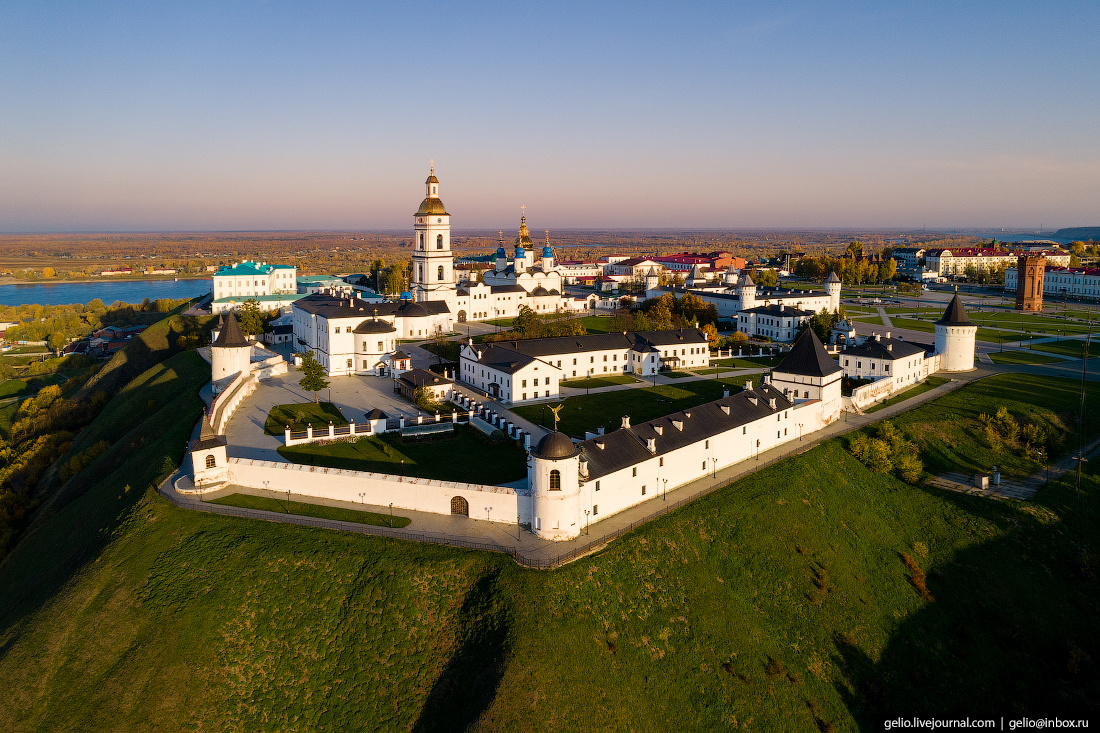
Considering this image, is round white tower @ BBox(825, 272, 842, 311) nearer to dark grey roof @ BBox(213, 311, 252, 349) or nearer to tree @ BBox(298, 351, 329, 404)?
tree @ BBox(298, 351, 329, 404)

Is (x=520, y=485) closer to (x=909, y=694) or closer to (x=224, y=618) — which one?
(x=224, y=618)

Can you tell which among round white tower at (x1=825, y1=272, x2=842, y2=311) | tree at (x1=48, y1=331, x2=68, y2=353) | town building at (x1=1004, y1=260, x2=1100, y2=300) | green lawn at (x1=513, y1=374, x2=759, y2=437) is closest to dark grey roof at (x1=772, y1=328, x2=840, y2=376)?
green lawn at (x1=513, y1=374, x2=759, y2=437)

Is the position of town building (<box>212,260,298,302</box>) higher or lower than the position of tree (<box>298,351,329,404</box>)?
higher

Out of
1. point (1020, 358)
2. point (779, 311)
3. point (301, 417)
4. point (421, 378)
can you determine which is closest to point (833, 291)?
point (779, 311)

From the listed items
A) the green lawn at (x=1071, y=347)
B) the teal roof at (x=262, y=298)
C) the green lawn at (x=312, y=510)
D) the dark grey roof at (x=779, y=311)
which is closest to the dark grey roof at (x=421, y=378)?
the green lawn at (x=312, y=510)

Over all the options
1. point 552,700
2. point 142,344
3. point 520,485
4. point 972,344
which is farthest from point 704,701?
point 142,344

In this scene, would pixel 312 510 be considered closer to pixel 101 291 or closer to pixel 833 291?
pixel 833 291
